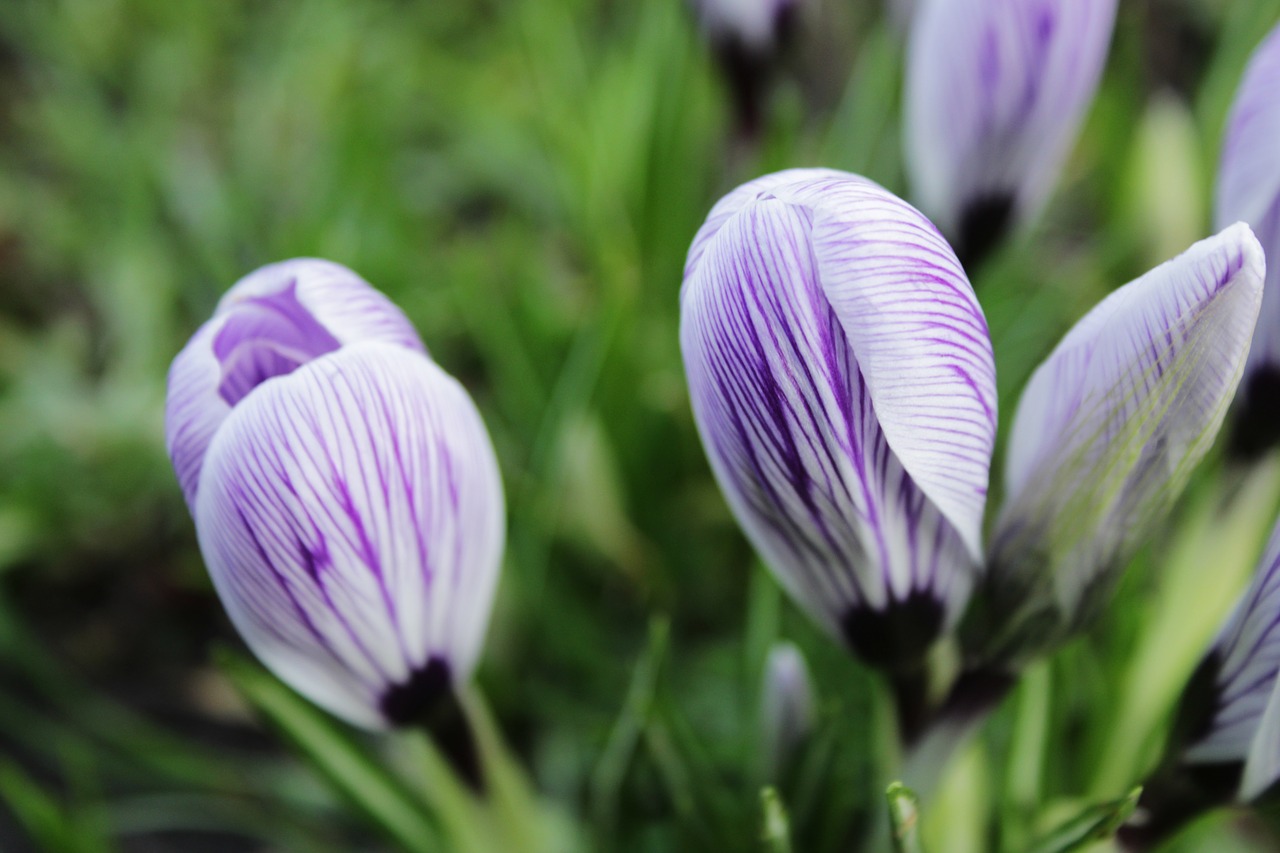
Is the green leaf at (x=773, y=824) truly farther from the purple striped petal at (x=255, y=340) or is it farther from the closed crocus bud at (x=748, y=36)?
the closed crocus bud at (x=748, y=36)

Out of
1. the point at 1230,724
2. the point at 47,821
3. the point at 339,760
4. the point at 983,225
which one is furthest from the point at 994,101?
the point at 47,821

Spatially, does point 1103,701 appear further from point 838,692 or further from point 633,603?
point 633,603

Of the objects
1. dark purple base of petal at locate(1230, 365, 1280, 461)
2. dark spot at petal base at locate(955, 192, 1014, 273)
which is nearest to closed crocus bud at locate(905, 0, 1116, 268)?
dark spot at petal base at locate(955, 192, 1014, 273)

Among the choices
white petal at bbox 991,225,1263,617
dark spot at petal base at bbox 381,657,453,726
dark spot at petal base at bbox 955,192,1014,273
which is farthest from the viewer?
dark spot at petal base at bbox 955,192,1014,273

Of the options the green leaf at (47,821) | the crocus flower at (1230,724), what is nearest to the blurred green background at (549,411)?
the green leaf at (47,821)

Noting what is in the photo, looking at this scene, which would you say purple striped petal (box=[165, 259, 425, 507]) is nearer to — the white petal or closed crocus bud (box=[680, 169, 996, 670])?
closed crocus bud (box=[680, 169, 996, 670])
